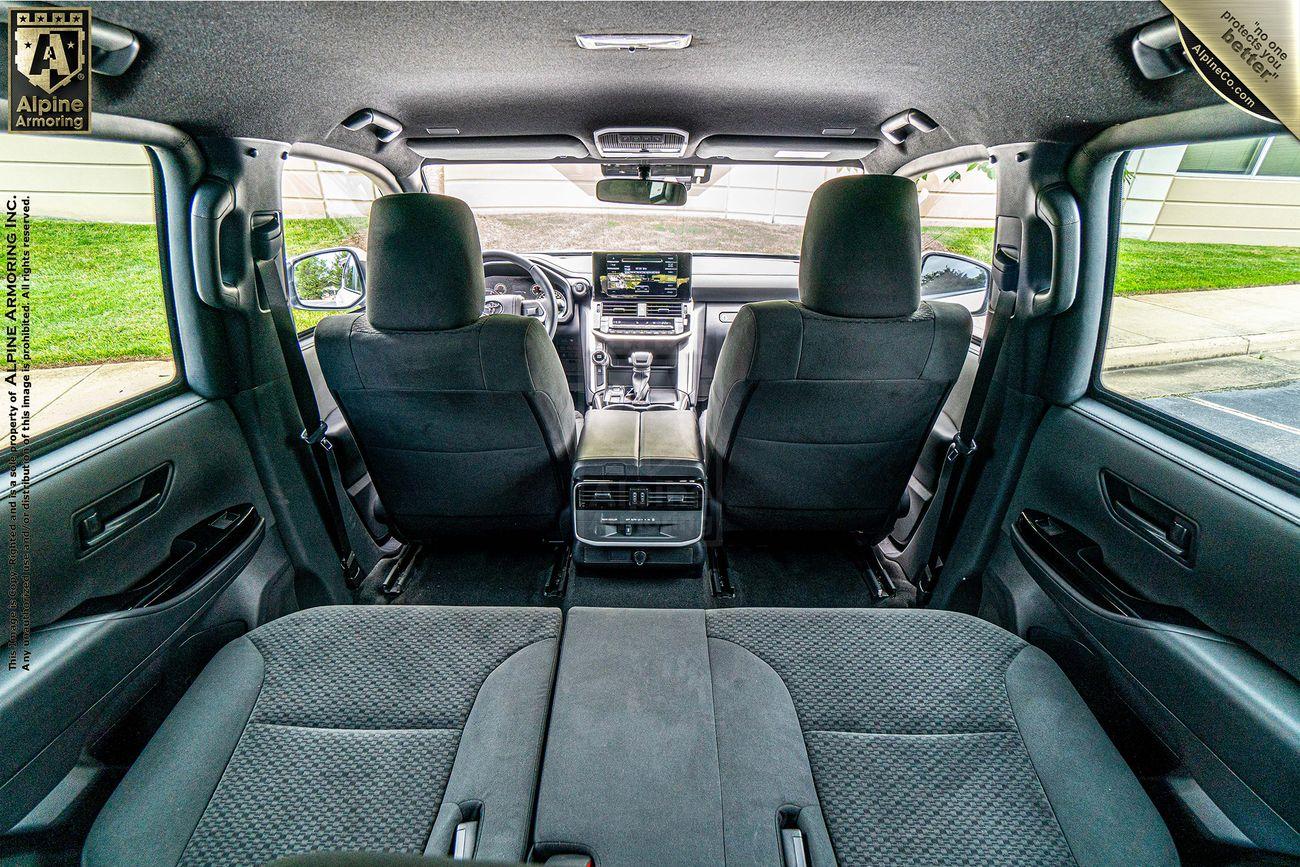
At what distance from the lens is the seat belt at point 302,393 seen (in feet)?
6.79

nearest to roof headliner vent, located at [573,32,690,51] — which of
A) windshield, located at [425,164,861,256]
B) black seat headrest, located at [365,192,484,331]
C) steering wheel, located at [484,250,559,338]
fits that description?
black seat headrest, located at [365,192,484,331]

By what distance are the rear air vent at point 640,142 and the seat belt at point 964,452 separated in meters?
1.72

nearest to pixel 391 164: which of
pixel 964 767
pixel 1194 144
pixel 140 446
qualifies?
pixel 140 446

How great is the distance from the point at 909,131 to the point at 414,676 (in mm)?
2851

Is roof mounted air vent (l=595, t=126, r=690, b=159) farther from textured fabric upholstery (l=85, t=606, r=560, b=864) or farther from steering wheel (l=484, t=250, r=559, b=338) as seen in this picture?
textured fabric upholstery (l=85, t=606, r=560, b=864)

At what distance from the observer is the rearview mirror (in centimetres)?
359

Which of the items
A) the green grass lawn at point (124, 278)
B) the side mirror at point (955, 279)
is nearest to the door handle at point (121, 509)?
the green grass lawn at point (124, 278)

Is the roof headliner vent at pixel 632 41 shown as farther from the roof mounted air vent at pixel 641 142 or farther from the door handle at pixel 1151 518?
the door handle at pixel 1151 518

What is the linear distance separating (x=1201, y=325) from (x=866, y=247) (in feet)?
3.47

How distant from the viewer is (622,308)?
4.14m

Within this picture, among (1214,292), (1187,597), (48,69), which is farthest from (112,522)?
(1214,292)

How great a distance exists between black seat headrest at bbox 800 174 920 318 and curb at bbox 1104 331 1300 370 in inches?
27.2

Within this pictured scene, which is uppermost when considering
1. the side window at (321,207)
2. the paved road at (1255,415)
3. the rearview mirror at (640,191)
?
the rearview mirror at (640,191)

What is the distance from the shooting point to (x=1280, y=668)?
1.15 meters
